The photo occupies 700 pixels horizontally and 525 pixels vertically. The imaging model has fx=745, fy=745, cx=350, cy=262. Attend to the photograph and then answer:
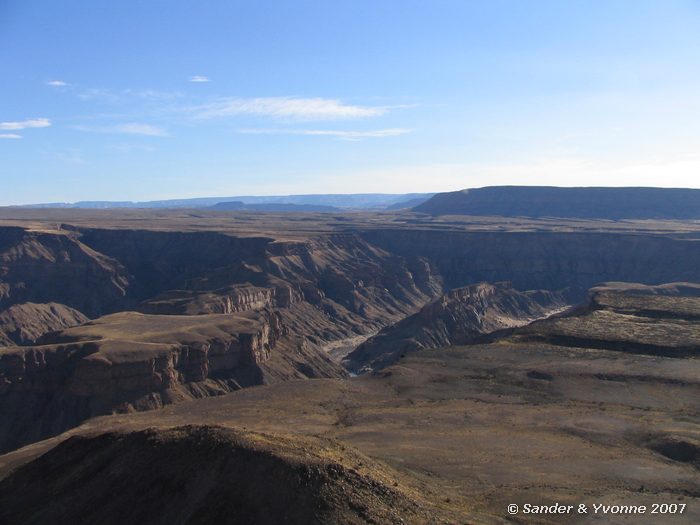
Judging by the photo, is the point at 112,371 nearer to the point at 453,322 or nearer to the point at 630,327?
the point at 630,327

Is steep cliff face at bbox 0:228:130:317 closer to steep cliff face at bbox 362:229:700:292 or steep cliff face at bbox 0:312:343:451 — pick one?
steep cliff face at bbox 0:312:343:451

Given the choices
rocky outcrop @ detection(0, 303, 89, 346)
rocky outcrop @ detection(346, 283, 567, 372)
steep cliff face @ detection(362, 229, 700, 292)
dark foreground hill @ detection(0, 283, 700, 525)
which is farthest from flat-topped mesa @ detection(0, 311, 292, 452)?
steep cliff face @ detection(362, 229, 700, 292)

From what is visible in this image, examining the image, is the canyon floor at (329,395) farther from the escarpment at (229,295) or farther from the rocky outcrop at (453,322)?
the rocky outcrop at (453,322)

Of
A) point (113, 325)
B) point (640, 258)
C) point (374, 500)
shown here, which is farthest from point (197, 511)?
point (640, 258)

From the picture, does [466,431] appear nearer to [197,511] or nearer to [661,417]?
[661,417]

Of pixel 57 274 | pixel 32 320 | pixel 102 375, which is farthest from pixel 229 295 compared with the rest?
pixel 57 274

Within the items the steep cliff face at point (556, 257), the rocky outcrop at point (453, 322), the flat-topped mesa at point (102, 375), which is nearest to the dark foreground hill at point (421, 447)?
the flat-topped mesa at point (102, 375)
